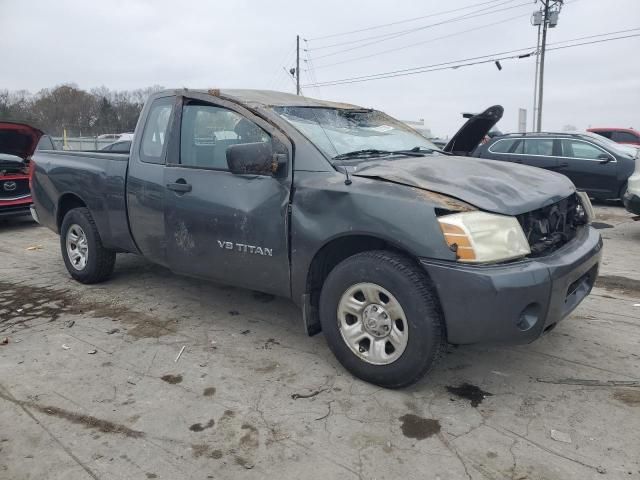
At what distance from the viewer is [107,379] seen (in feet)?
10.6

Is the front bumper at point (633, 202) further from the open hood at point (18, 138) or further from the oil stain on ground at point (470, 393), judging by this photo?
the open hood at point (18, 138)

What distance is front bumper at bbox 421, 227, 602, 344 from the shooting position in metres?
2.63

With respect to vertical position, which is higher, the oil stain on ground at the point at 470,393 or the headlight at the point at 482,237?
the headlight at the point at 482,237

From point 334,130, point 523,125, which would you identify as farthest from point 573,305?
point 523,125

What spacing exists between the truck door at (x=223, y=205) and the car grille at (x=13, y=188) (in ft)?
19.0

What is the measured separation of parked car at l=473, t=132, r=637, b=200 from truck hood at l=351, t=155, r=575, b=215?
24.5 ft

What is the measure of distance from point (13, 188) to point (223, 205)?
6535 millimetres

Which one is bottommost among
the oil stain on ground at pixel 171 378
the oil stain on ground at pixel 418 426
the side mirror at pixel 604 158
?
the oil stain on ground at pixel 418 426

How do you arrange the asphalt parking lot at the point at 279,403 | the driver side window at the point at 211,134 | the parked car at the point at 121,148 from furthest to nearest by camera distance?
the parked car at the point at 121,148 → the driver side window at the point at 211,134 → the asphalt parking lot at the point at 279,403

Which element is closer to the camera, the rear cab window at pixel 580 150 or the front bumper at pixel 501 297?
the front bumper at pixel 501 297

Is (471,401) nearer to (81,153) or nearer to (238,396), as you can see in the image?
(238,396)

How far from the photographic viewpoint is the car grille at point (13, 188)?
839cm

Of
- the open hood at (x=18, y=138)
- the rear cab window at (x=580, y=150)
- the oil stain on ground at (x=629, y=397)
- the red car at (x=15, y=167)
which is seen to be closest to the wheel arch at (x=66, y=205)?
the red car at (x=15, y=167)

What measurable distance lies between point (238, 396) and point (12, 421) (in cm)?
117
